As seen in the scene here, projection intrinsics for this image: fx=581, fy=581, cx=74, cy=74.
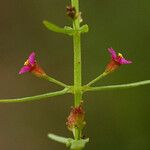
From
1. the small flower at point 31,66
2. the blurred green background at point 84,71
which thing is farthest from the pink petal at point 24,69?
the blurred green background at point 84,71

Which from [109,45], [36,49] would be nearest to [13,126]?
[36,49]

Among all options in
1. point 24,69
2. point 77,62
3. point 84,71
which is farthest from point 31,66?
point 84,71

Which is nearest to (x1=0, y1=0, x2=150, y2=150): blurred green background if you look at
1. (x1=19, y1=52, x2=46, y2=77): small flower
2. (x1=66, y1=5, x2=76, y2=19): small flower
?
(x1=19, y1=52, x2=46, y2=77): small flower

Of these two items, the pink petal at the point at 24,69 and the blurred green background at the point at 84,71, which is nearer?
the pink petal at the point at 24,69

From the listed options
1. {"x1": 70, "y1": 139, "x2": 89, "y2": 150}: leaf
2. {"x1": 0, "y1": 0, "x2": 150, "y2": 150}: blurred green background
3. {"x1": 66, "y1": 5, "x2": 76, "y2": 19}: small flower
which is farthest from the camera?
{"x1": 0, "y1": 0, "x2": 150, "y2": 150}: blurred green background

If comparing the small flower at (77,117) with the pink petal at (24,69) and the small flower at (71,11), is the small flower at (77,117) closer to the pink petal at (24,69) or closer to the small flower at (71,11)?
the pink petal at (24,69)

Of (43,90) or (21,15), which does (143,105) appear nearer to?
(43,90)

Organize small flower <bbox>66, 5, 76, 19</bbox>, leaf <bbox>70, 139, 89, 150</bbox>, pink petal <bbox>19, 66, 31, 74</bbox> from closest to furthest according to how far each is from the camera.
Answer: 1. small flower <bbox>66, 5, 76, 19</bbox>
2. leaf <bbox>70, 139, 89, 150</bbox>
3. pink petal <bbox>19, 66, 31, 74</bbox>

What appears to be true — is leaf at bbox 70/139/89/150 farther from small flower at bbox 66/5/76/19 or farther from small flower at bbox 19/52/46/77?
small flower at bbox 66/5/76/19
